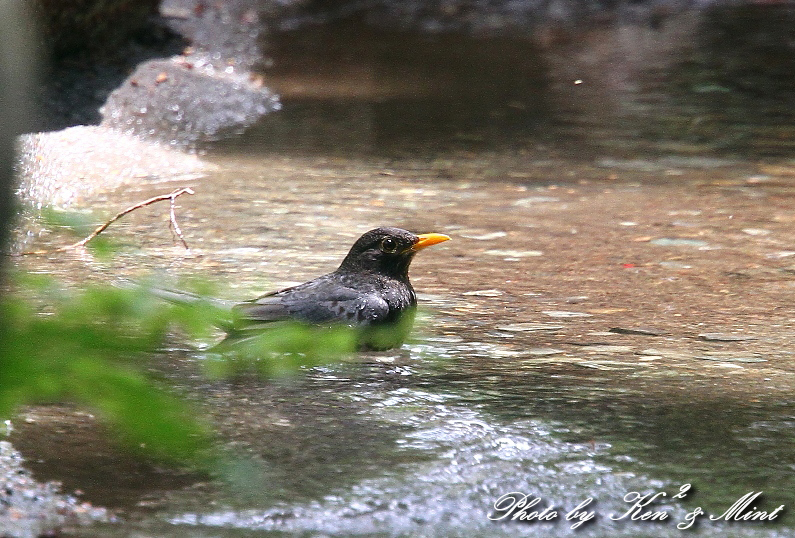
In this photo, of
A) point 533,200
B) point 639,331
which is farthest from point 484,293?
point 533,200

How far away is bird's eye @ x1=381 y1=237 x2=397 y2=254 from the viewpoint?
4844 mm

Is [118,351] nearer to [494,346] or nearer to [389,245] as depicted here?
[494,346]

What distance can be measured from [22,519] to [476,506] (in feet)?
4.07

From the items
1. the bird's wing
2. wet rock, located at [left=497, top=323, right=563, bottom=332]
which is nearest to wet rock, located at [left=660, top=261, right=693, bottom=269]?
wet rock, located at [left=497, top=323, right=563, bottom=332]

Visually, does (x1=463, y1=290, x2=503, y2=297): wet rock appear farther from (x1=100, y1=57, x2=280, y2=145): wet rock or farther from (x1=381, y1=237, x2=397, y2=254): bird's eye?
(x1=100, y1=57, x2=280, y2=145): wet rock

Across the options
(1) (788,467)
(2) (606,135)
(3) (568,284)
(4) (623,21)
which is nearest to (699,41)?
(4) (623,21)

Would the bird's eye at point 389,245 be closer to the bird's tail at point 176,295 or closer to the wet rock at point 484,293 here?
the wet rock at point 484,293

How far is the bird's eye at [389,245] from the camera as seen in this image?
4.84 meters

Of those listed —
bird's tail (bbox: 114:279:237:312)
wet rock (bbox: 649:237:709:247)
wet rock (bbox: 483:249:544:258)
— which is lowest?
wet rock (bbox: 483:249:544:258)

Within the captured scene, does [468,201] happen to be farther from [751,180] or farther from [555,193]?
[751,180]

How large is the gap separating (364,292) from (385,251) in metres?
0.29

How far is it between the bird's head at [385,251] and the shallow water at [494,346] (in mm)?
341

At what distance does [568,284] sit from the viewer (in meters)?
5.62

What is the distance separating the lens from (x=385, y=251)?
191 inches
